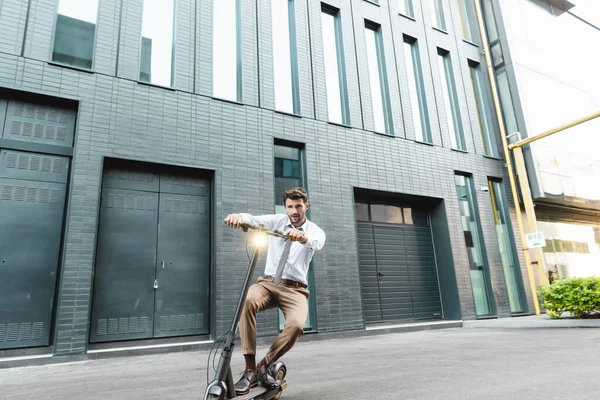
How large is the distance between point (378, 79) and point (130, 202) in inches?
326

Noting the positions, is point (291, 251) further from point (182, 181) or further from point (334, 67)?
point (334, 67)

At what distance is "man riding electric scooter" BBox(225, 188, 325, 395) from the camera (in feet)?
9.41

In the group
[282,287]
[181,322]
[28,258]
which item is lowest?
[181,322]

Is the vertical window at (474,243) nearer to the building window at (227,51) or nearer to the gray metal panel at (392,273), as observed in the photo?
the gray metal panel at (392,273)

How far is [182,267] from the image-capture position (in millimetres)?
7789

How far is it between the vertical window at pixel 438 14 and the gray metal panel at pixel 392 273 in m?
8.21

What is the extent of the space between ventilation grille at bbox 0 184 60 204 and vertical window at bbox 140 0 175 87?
3.07m

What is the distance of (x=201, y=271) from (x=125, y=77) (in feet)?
14.5

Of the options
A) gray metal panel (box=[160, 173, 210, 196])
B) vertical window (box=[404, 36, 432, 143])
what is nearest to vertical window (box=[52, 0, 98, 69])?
gray metal panel (box=[160, 173, 210, 196])

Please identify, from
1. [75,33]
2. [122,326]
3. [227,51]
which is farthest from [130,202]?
[227,51]

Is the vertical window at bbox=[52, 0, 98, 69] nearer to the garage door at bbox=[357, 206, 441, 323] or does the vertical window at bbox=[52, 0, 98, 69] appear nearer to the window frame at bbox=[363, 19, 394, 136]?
the window frame at bbox=[363, 19, 394, 136]

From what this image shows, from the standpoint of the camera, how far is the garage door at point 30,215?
630 centimetres

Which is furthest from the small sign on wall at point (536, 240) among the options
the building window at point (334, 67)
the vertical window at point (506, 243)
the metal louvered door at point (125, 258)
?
the metal louvered door at point (125, 258)

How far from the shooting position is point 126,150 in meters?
7.54
